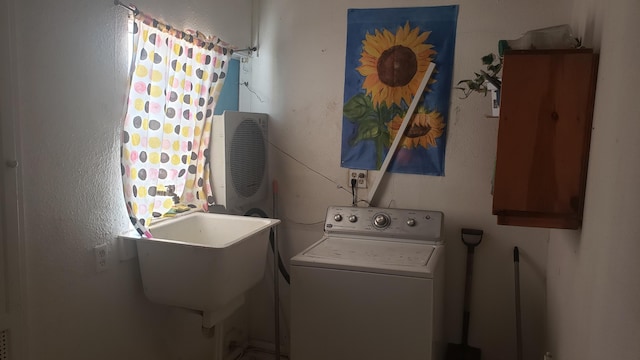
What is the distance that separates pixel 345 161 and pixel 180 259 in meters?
1.30

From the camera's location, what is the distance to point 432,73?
2.58 meters

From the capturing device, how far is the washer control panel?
7.85 ft

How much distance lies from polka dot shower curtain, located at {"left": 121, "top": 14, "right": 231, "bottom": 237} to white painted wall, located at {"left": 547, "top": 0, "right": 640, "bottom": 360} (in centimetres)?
166

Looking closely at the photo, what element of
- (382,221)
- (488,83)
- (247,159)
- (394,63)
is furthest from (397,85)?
(247,159)

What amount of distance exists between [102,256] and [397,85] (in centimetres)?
181

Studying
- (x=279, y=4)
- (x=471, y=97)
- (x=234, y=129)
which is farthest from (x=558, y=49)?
(x=279, y=4)

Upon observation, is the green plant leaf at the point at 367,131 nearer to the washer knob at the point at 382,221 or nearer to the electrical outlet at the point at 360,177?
the electrical outlet at the point at 360,177

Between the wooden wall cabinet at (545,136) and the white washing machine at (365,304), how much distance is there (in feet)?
1.84

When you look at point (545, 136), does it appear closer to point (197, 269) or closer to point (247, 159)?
point (197, 269)

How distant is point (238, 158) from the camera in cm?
261

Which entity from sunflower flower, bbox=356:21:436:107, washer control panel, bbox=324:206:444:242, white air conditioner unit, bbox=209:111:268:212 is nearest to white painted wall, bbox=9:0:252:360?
white air conditioner unit, bbox=209:111:268:212

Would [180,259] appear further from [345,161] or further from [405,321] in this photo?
[345,161]

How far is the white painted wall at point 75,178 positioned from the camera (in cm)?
148

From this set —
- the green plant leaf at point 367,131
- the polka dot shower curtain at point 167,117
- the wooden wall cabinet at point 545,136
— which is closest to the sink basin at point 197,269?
the polka dot shower curtain at point 167,117
